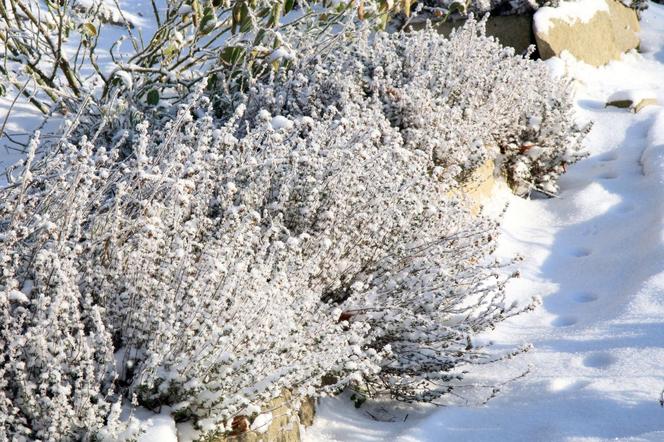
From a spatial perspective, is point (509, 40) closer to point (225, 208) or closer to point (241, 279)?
point (225, 208)

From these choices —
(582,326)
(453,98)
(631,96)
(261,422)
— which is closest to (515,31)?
(631,96)

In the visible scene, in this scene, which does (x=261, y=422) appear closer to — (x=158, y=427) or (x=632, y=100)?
(x=158, y=427)

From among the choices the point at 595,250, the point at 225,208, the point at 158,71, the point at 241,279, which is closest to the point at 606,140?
the point at 595,250

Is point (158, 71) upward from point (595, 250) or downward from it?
upward

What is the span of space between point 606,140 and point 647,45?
12.4ft

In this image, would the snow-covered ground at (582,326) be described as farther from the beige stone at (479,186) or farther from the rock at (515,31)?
the rock at (515,31)

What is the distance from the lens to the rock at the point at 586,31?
725cm

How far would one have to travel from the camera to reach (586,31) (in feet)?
25.1

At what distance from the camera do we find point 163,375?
6.14ft

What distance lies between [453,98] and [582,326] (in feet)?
6.10

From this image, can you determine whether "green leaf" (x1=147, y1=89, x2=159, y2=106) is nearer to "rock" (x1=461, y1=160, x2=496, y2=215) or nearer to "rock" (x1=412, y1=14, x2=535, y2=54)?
"rock" (x1=461, y1=160, x2=496, y2=215)

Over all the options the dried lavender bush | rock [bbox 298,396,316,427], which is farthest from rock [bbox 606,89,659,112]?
rock [bbox 298,396,316,427]

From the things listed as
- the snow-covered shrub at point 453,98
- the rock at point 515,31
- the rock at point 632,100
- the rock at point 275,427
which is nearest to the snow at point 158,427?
the rock at point 275,427

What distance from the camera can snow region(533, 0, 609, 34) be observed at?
286 inches
